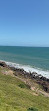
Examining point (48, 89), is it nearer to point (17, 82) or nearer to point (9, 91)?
point (17, 82)

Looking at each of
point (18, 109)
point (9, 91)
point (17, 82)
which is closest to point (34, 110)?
point (18, 109)

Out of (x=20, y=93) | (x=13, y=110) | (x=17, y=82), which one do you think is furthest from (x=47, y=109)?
(x=17, y=82)

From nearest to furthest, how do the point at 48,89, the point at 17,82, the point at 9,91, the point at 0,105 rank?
the point at 0,105, the point at 9,91, the point at 17,82, the point at 48,89

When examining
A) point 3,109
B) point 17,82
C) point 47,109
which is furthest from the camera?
point 17,82

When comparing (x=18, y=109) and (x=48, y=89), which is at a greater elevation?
(x=18, y=109)

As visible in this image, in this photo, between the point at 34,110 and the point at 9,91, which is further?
the point at 9,91

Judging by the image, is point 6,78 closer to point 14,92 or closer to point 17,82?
point 17,82

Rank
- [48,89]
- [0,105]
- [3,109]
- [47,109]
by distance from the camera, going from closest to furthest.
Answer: [3,109] → [0,105] → [47,109] → [48,89]

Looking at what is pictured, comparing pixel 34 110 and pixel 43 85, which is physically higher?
pixel 34 110

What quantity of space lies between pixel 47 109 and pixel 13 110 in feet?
19.4

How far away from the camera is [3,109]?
13.1m

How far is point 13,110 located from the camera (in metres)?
13.5

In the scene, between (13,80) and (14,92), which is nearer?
(14,92)

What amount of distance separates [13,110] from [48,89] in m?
18.5
